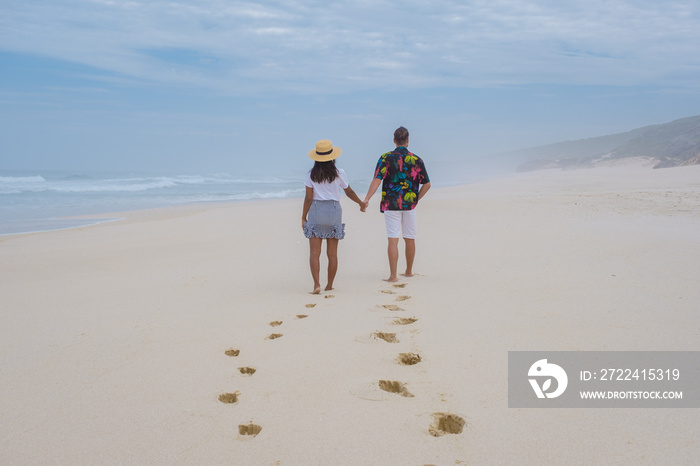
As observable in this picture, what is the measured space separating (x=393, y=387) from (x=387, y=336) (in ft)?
2.66

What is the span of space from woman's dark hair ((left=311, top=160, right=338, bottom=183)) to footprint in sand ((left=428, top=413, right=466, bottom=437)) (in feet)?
10.0

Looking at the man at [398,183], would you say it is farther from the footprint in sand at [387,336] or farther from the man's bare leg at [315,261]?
the footprint in sand at [387,336]

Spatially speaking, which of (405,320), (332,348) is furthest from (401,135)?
(332,348)

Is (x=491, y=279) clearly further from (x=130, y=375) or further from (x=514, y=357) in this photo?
(x=130, y=375)

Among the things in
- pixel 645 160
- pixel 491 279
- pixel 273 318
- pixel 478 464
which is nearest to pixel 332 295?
pixel 273 318

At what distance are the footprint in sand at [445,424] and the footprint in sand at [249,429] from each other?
829 mm

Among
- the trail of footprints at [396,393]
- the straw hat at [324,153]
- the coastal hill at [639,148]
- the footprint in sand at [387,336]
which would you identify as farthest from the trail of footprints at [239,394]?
the coastal hill at [639,148]

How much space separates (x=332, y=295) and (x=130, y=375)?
221cm

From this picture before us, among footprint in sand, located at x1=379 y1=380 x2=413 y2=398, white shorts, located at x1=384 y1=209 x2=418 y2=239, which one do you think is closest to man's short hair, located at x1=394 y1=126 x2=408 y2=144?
white shorts, located at x1=384 y1=209 x2=418 y2=239

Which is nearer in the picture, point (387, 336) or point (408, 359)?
point (408, 359)

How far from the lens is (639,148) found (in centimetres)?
5175

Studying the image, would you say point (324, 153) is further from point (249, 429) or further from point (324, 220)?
point (249, 429)

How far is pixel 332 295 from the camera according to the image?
199 inches

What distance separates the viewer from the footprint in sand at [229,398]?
2.80m
